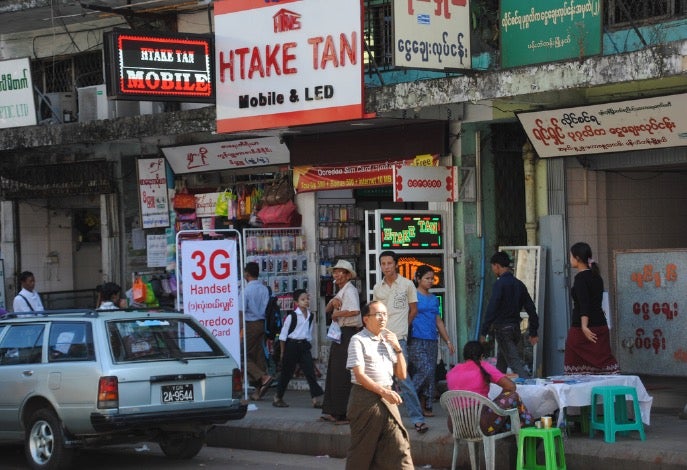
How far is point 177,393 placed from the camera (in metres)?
12.1

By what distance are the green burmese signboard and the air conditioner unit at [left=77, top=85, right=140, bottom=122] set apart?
27.0 ft

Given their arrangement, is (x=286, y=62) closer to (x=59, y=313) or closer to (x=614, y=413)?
(x=59, y=313)

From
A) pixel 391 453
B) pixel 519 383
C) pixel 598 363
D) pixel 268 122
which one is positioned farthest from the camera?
pixel 268 122

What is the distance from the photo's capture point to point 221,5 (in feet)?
56.3

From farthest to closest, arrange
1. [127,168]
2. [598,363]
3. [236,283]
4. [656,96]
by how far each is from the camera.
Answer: [127,168]
[236,283]
[656,96]
[598,363]

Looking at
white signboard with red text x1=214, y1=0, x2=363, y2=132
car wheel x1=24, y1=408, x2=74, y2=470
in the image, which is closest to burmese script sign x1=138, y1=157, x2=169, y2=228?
white signboard with red text x1=214, y1=0, x2=363, y2=132

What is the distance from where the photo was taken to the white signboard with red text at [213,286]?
49.8 feet

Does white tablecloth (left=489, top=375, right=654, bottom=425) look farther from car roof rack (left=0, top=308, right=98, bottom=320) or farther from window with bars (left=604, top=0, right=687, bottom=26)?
window with bars (left=604, top=0, right=687, bottom=26)

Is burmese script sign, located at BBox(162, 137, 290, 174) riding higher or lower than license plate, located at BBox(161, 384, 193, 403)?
higher

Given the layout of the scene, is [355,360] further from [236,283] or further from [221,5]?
[221,5]

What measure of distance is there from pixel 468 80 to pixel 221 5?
417 centimetres

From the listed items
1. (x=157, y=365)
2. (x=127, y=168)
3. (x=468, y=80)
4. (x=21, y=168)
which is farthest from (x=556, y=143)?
(x=21, y=168)

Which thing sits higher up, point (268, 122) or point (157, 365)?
point (268, 122)

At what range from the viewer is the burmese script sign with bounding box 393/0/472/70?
1419 centimetres
